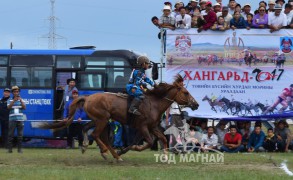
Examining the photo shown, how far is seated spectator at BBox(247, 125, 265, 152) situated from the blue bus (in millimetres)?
5033

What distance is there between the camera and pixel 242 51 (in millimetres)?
19203

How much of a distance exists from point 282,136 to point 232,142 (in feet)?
5.38

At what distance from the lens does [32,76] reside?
22469 mm

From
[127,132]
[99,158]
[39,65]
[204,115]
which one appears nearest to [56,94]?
[39,65]

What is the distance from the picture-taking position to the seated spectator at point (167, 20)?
19172 millimetres

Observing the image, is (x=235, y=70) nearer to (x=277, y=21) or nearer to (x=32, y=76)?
(x=277, y=21)

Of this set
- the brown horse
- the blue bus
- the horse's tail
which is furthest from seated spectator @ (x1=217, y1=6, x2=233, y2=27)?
the horse's tail

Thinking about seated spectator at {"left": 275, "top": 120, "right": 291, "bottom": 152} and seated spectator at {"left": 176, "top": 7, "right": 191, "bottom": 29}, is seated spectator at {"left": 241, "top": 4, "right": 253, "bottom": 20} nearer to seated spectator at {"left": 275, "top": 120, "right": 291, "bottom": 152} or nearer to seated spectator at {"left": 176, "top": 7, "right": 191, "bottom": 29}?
seated spectator at {"left": 176, "top": 7, "right": 191, "bottom": 29}

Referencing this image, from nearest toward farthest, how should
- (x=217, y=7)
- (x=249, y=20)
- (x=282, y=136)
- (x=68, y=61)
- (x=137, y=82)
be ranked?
1. (x=137, y=82)
2. (x=249, y=20)
3. (x=282, y=136)
4. (x=217, y=7)
5. (x=68, y=61)

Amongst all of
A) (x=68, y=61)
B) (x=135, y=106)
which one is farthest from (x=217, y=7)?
(x=135, y=106)

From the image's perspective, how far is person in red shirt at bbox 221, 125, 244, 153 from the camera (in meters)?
18.9

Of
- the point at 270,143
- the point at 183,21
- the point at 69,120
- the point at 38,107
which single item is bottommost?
the point at 270,143

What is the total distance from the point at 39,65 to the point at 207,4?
674 cm

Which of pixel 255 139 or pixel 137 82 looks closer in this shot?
pixel 137 82
